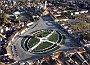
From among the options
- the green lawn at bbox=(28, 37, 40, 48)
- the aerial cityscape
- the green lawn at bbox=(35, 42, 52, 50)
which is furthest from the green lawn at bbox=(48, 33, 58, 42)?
the green lawn at bbox=(28, 37, 40, 48)

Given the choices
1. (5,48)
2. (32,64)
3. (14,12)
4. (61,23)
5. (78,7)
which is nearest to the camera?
(32,64)

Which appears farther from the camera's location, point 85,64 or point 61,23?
point 61,23

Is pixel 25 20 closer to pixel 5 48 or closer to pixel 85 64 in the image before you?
pixel 5 48

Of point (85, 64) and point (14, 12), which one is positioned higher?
point (14, 12)

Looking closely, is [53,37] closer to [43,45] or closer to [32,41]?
[43,45]

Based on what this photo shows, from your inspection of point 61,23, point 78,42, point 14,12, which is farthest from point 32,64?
point 14,12

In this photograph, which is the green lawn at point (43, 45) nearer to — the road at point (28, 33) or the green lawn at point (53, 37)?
the green lawn at point (53, 37)

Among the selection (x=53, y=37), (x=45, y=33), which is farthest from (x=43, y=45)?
(x=45, y=33)

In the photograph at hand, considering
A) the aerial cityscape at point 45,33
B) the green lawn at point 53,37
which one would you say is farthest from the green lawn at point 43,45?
the green lawn at point 53,37
